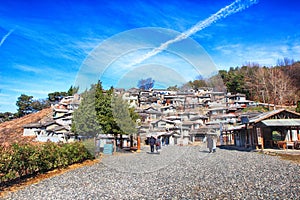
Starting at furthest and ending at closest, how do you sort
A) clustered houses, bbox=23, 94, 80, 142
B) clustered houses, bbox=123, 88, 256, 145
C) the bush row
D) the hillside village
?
1. clustered houses, bbox=23, 94, 80, 142
2. the bush row
3. the hillside village
4. clustered houses, bbox=123, 88, 256, 145

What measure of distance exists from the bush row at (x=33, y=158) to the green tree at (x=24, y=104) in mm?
68490

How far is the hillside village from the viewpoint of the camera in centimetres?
821

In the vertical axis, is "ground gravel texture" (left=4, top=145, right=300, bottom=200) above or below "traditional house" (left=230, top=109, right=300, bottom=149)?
below

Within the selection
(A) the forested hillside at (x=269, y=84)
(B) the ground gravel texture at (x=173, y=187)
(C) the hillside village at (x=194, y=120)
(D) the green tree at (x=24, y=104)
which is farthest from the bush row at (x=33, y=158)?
(D) the green tree at (x=24, y=104)

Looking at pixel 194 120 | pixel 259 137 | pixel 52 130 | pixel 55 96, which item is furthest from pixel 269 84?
pixel 55 96

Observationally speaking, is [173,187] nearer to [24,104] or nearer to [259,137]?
[259,137]

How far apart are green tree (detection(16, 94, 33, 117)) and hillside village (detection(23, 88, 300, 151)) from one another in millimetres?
17923

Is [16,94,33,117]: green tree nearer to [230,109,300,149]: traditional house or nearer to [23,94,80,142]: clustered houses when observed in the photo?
[23,94,80,142]: clustered houses

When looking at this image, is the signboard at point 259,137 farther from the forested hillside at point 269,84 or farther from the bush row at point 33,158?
the forested hillside at point 269,84

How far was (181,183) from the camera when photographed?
321 inches

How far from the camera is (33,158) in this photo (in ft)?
34.3

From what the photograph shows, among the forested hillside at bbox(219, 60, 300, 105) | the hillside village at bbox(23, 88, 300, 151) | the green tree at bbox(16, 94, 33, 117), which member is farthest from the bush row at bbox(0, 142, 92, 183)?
the green tree at bbox(16, 94, 33, 117)

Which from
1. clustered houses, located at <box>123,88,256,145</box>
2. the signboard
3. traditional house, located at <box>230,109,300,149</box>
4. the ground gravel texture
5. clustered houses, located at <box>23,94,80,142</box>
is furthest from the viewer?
clustered houses, located at <box>23,94,80,142</box>

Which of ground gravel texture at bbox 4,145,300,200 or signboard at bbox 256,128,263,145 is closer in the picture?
ground gravel texture at bbox 4,145,300,200
